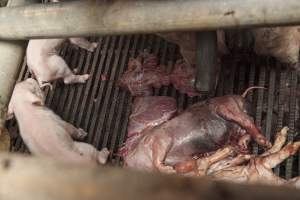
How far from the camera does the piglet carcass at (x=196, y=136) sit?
127 inches

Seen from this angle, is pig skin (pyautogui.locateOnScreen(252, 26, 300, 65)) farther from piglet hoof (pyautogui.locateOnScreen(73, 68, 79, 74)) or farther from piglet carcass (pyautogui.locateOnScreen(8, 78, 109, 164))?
piglet hoof (pyautogui.locateOnScreen(73, 68, 79, 74))

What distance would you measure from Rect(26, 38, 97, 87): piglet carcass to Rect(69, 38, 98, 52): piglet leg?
0.18 metres

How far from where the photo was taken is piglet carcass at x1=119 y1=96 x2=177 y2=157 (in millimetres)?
3523

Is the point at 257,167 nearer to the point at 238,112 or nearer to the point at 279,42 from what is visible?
the point at 238,112

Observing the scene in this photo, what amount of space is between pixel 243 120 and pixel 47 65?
183 cm

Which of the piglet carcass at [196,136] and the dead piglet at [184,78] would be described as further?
the dead piglet at [184,78]

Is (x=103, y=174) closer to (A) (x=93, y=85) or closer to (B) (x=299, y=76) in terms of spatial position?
(B) (x=299, y=76)

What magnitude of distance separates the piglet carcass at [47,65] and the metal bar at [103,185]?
3346 mm

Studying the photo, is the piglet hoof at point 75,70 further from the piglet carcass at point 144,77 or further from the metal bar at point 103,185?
the metal bar at point 103,185

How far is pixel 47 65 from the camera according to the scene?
4.11 meters

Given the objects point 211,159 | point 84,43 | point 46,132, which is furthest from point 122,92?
point 211,159

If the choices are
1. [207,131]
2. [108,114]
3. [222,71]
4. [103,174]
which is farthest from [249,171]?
[103,174]

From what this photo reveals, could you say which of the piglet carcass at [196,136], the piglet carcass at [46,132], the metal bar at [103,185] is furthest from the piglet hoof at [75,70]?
the metal bar at [103,185]

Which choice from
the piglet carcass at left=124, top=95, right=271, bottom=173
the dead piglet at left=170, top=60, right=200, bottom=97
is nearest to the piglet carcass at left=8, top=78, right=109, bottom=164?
the piglet carcass at left=124, top=95, right=271, bottom=173
